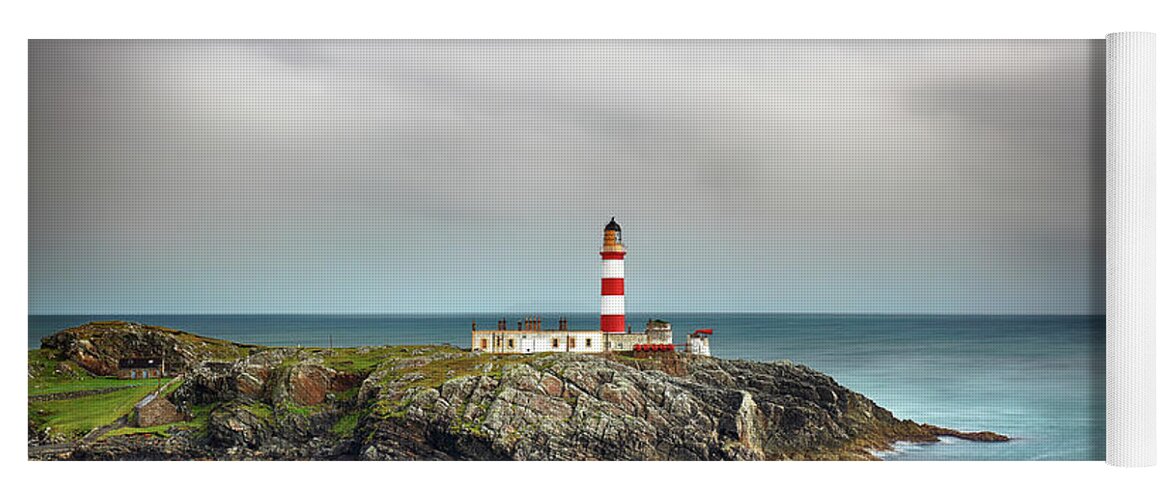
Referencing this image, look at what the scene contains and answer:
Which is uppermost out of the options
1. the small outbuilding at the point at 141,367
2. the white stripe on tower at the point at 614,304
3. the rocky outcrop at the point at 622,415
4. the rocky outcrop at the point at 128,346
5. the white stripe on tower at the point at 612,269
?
the white stripe on tower at the point at 612,269

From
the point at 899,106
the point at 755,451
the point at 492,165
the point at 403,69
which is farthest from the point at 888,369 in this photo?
the point at 403,69

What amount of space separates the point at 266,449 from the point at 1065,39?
→ 971 cm

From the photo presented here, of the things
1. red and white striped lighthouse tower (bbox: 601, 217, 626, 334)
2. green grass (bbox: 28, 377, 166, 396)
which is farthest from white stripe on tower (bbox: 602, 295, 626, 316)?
green grass (bbox: 28, 377, 166, 396)

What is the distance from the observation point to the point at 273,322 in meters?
12.3

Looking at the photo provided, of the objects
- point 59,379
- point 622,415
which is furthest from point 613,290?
point 59,379

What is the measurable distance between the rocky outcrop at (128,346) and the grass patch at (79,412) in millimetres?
477

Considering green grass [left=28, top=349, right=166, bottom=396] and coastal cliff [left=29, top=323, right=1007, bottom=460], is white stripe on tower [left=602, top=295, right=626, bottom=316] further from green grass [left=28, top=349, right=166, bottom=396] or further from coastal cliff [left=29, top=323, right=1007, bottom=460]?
green grass [left=28, top=349, right=166, bottom=396]

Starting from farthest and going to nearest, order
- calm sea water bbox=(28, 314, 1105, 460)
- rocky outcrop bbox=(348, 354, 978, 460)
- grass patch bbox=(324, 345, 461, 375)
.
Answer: grass patch bbox=(324, 345, 461, 375), calm sea water bbox=(28, 314, 1105, 460), rocky outcrop bbox=(348, 354, 978, 460)

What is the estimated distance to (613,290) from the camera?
39.5 ft

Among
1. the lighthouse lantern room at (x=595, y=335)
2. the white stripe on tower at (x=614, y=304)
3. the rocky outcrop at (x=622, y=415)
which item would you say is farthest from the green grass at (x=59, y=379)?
the white stripe on tower at (x=614, y=304)

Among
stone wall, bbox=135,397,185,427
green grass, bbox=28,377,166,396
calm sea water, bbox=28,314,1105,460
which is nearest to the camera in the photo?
calm sea water, bbox=28,314,1105,460

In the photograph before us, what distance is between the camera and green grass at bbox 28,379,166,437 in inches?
445

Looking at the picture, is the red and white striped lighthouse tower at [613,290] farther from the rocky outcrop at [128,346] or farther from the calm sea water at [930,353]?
the rocky outcrop at [128,346]

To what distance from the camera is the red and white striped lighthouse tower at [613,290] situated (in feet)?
39.3
